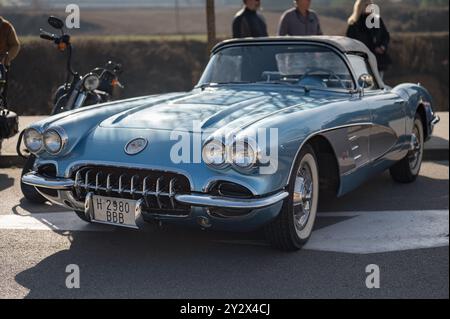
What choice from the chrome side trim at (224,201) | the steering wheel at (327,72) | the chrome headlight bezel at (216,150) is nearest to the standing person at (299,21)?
the steering wheel at (327,72)

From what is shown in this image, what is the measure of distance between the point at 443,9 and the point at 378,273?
2204 cm

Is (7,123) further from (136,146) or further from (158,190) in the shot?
(158,190)

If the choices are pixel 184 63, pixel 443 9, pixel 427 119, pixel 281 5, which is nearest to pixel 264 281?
pixel 427 119

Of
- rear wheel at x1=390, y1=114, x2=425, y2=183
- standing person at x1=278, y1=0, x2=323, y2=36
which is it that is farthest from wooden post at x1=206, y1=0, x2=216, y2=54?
rear wheel at x1=390, y1=114, x2=425, y2=183

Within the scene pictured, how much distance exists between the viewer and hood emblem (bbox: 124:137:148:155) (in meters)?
→ 4.09

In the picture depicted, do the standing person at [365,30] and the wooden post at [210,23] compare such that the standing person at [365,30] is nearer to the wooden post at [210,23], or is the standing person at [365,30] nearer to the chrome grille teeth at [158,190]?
the wooden post at [210,23]

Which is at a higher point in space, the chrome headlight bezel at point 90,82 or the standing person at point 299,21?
the standing person at point 299,21

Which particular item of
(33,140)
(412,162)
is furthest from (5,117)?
(412,162)

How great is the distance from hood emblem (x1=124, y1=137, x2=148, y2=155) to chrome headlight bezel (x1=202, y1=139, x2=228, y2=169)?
0.42m

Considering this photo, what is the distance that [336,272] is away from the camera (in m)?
3.97

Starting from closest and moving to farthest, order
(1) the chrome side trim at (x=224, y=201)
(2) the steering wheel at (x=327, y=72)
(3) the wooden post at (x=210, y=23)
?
(1) the chrome side trim at (x=224, y=201)
(2) the steering wheel at (x=327, y=72)
(3) the wooden post at (x=210, y=23)

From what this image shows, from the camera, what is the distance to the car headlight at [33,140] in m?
4.46

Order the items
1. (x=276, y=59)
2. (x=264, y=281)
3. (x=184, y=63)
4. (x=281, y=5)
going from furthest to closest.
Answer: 1. (x=281, y=5)
2. (x=184, y=63)
3. (x=276, y=59)
4. (x=264, y=281)
